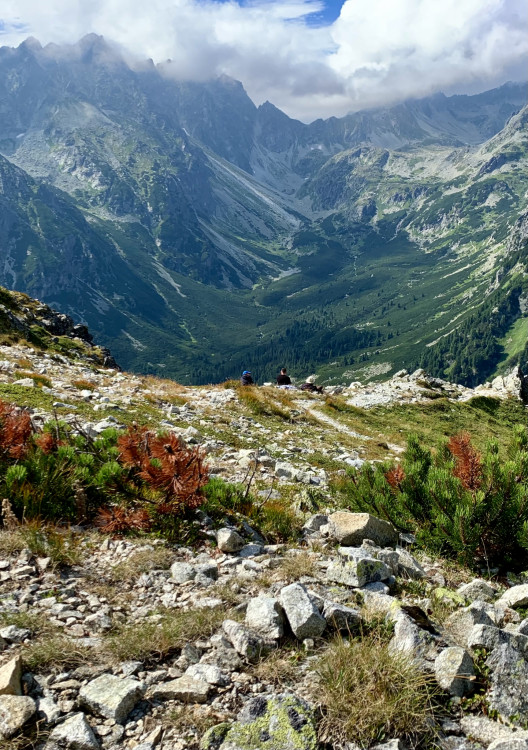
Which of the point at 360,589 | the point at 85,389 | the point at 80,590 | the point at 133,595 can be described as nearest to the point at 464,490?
the point at 360,589

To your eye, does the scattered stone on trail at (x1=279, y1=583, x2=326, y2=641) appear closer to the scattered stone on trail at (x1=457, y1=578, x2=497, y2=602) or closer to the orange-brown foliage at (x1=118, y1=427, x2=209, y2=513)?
the scattered stone on trail at (x1=457, y1=578, x2=497, y2=602)

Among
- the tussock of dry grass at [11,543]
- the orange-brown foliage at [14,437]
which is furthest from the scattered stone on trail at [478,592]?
the orange-brown foliage at [14,437]

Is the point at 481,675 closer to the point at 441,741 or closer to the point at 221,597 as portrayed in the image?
the point at 441,741

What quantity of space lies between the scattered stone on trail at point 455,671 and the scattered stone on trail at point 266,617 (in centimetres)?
162

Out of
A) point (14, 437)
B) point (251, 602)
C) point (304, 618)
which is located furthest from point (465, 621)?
point (14, 437)

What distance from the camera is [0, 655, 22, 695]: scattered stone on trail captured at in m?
3.69

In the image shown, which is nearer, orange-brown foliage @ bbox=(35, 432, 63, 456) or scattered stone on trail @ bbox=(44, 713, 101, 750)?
scattered stone on trail @ bbox=(44, 713, 101, 750)

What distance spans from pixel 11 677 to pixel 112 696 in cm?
86

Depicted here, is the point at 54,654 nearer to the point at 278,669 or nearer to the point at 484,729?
the point at 278,669

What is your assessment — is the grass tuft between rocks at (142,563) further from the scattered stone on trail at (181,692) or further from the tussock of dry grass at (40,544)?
the scattered stone on trail at (181,692)

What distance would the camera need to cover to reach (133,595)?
5.72m

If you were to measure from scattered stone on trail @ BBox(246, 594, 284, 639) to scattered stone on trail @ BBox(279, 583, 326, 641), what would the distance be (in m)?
0.11

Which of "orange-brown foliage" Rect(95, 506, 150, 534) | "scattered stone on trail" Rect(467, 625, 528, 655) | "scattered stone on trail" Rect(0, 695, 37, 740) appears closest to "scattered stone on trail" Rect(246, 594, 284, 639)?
"scattered stone on trail" Rect(467, 625, 528, 655)

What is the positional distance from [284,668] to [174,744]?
1278 millimetres
